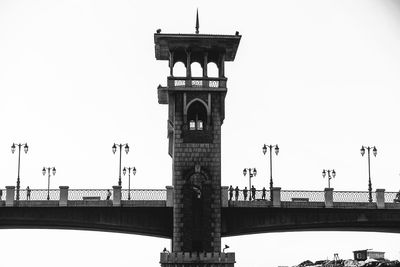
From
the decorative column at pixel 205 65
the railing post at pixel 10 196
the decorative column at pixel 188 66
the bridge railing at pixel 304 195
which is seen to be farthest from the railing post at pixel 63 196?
the bridge railing at pixel 304 195

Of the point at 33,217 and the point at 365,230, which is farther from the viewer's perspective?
the point at 365,230

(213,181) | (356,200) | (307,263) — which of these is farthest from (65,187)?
(307,263)

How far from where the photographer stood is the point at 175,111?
199ft

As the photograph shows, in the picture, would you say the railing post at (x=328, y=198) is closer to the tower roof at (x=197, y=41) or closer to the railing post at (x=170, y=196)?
the railing post at (x=170, y=196)

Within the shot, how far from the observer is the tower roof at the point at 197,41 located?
201 feet

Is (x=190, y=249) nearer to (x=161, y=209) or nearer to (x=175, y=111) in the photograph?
(x=161, y=209)

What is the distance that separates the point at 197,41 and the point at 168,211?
14355 millimetres

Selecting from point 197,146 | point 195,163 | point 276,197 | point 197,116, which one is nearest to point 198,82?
point 197,116

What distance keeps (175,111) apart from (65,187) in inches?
427

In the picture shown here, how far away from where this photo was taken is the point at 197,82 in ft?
202

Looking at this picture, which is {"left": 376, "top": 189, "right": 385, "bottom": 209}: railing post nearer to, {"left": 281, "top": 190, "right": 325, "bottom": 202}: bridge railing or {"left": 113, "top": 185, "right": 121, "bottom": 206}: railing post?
{"left": 281, "top": 190, "right": 325, "bottom": 202}: bridge railing

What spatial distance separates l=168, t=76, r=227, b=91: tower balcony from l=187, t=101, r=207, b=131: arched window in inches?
58.0

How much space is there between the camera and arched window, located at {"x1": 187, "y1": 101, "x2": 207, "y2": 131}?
61.2 meters

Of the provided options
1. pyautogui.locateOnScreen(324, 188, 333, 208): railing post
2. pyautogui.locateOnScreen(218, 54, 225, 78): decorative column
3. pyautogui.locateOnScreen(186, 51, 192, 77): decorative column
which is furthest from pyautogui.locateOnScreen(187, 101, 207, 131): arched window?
pyautogui.locateOnScreen(324, 188, 333, 208): railing post
